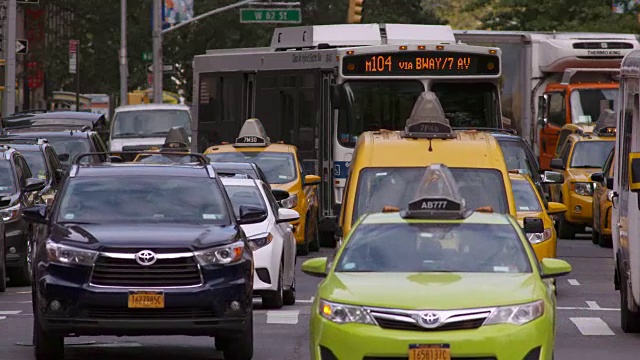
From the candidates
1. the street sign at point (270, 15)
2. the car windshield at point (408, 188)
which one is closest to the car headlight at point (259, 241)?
the car windshield at point (408, 188)

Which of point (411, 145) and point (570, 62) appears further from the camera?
point (570, 62)

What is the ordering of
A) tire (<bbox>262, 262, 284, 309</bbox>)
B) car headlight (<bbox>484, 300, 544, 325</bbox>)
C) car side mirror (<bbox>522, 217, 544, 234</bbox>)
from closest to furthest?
car headlight (<bbox>484, 300, 544, 325</bbox>)
car side mirror (<bbox>522, 217, 544, 234</bbox>)
tire (<bbox>262, 262, 284, 309</bbox>)

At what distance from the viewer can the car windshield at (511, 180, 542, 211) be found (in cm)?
2091

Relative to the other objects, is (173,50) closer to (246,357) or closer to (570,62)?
(570,62)

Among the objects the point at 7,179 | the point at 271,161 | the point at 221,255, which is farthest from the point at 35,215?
the point at 271,161

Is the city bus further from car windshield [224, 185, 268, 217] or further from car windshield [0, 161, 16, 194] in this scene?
car windshield [224, 185, 268, 217]

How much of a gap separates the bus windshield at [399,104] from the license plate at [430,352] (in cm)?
1580

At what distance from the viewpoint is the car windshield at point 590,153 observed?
31.7 m

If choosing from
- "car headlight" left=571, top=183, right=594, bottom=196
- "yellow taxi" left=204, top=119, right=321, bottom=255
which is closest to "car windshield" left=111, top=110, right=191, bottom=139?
"car headlight" left=571, top=183, right=594, bottom=196

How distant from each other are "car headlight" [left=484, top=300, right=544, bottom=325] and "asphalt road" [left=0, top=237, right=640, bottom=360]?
142 inches

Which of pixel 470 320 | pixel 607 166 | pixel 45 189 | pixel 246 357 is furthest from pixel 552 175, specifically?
pixel 470 320

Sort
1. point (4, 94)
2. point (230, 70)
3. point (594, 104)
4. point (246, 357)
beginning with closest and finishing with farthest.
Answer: point (246, 357) < point (230, 70) < point (594, 104) < point (4, 94)

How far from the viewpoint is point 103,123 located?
135 feet

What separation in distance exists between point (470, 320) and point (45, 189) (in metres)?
14.4
